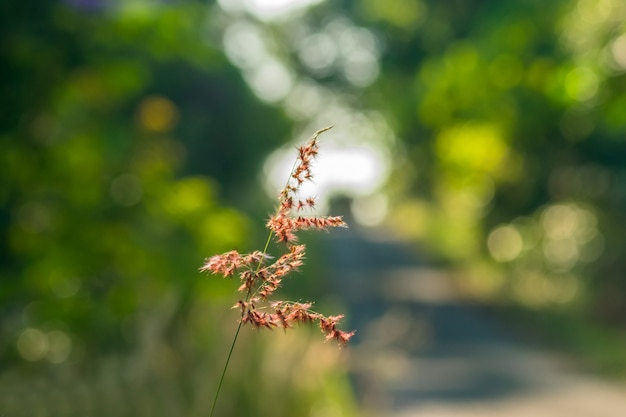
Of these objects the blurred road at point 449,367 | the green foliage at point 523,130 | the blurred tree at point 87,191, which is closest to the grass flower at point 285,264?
the blurred tree at point 87,191

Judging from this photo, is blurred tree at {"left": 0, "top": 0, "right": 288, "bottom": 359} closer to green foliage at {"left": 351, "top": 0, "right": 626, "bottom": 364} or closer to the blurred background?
the blurred background

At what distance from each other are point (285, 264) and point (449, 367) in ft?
45.1

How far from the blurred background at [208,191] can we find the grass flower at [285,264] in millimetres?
310

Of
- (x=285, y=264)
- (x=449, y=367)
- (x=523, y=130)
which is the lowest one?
(x=285, y=264)

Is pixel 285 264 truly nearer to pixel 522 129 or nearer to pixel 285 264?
A: pixel 285 264

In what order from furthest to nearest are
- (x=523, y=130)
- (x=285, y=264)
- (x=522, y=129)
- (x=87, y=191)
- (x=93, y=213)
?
(x=523, y=130) < (x=522, y=129) < (x=93, y=213) < (x=87, y=191) < (x=285, y=264)

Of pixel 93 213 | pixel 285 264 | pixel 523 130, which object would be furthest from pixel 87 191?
pixel 523 130

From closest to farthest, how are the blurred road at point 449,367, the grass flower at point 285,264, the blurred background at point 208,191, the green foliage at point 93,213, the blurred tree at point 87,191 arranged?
the grass flower at point 285,264
the blurred background at point 208,191
the green foliage at point 93,213
the blurred tree at point 87,191
the blurred road at point 449,367

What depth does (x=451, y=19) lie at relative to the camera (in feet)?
78.8

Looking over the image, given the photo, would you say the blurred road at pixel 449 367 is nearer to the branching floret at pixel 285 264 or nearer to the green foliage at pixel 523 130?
the green foliage at pixel 523 130

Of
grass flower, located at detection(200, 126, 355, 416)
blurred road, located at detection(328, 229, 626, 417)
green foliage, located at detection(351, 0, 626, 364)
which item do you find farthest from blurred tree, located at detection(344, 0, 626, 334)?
grass flower, located at detection(200, 126, 355, 416)

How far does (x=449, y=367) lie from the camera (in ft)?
49.9

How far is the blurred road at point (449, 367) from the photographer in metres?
11.0

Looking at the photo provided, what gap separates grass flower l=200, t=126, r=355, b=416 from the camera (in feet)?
5.80
